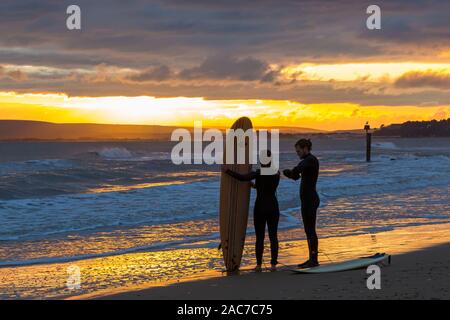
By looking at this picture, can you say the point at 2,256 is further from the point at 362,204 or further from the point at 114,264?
the point at 362,204

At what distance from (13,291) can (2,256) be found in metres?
2.96

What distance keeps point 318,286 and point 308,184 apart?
1.54 meters

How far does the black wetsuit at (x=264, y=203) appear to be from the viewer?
29.6 feet

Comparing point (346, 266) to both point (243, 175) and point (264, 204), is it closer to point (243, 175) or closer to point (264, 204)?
point (264, 204)

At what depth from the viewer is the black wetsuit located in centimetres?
902

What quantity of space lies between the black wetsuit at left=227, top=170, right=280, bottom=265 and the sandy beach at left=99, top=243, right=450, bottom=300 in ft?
1.40

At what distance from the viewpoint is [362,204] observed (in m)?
19.0

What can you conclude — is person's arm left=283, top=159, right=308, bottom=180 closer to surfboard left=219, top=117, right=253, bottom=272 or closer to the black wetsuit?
the black wetsuit

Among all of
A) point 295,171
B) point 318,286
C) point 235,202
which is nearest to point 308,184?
point 295,171

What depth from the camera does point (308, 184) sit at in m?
8.89
